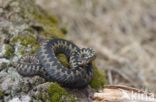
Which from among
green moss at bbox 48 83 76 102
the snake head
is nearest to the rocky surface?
green moss at bbox 48 83 76 102

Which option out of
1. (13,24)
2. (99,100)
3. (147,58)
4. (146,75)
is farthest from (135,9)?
(99,100)

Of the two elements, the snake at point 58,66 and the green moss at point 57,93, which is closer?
the green moss at point 57,93

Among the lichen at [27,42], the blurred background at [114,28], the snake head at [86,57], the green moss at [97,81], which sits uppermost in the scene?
the blurred background at [114,28]

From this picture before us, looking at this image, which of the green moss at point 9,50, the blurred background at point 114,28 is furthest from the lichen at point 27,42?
the blurred background at point 114,28

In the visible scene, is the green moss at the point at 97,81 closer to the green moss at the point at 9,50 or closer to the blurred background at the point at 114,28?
the green moss at the point at 9,50

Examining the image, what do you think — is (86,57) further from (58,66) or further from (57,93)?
(57,93)

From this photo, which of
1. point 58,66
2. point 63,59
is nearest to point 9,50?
point 63,59

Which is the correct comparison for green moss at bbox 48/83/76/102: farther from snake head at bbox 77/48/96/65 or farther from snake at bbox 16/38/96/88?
snake head at bbox 77/48/96/65
